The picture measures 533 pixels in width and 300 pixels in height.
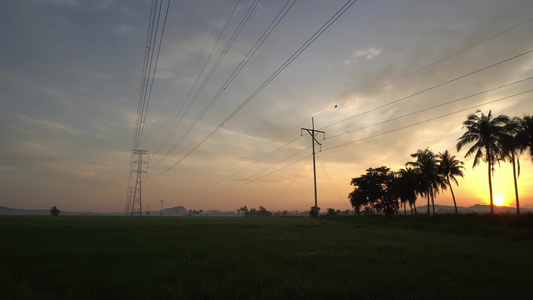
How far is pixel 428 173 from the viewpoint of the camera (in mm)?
69062

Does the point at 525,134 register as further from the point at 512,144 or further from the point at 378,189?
the point at 378,189

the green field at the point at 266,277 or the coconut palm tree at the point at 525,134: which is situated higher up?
the coconut palm tree at the point at 525,134

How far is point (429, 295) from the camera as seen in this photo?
27.9 feet

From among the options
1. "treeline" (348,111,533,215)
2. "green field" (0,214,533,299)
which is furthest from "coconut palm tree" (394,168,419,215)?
"green field" (0,214,533,299)

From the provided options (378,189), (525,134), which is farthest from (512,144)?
(378,189)

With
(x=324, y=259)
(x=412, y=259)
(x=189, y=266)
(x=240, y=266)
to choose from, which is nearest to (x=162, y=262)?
(x=189, y=266)

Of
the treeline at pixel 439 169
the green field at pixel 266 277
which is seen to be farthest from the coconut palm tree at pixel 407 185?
the green field at pixel 266 277

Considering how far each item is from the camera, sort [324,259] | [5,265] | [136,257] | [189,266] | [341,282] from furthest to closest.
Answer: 1. [136,257]
2. [324,259]
3. [5,265]
4. [189,266]
5. [341,282]

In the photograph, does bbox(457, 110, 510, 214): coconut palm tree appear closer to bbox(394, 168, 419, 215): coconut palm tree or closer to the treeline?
the treeline

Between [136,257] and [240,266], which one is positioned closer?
[240,266]

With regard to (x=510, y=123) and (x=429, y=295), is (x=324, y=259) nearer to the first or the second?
(x=429, y=295)

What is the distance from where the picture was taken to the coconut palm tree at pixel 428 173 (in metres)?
68.6

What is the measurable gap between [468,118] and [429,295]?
2052 inches

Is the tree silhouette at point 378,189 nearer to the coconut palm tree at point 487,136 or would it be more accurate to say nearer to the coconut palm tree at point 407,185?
the coconut palm tree at point 407,185
